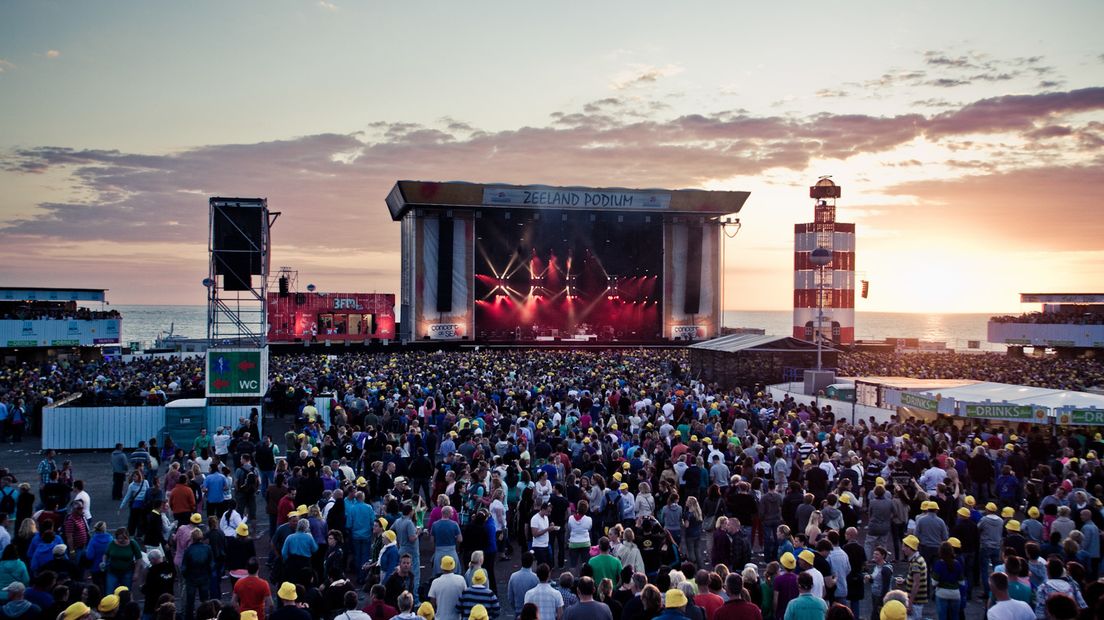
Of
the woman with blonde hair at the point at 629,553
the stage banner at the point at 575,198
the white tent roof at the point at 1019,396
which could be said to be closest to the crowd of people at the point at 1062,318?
the stage banner at the point at 575,198

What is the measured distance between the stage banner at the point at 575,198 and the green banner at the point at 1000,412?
3747 cm

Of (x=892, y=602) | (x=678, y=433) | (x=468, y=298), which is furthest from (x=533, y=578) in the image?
(x=468, y=298)

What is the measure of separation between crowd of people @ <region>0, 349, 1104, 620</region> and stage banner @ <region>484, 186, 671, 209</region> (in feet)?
115

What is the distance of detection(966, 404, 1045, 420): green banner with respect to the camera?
1497 cm

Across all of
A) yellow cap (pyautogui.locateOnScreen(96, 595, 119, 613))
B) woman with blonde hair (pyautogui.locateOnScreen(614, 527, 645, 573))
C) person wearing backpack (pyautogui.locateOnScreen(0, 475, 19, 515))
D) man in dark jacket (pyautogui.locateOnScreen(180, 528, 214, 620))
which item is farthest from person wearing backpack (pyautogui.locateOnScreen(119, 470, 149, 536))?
woman with blonde hair (pyautogui.locateOnScreen(614, 527, 645, 573))

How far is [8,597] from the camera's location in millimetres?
6520

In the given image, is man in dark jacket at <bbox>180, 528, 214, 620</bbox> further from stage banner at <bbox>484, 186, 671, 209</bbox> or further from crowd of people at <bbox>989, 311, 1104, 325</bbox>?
crowd of people at <bbox>989, 311, 1104, 325</bbox>

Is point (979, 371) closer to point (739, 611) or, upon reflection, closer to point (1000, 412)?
point (1000, 412)

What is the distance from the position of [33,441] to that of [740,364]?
2049 cm

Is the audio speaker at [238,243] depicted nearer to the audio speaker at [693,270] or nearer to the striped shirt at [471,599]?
the striped shirt at [471,599]

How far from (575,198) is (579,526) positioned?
43668 mm

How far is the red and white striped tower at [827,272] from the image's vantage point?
58.7 m

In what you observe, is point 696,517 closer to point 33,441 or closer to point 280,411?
point 280,411

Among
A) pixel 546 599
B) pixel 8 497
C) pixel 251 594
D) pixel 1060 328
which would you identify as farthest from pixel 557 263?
pixel 546 599
